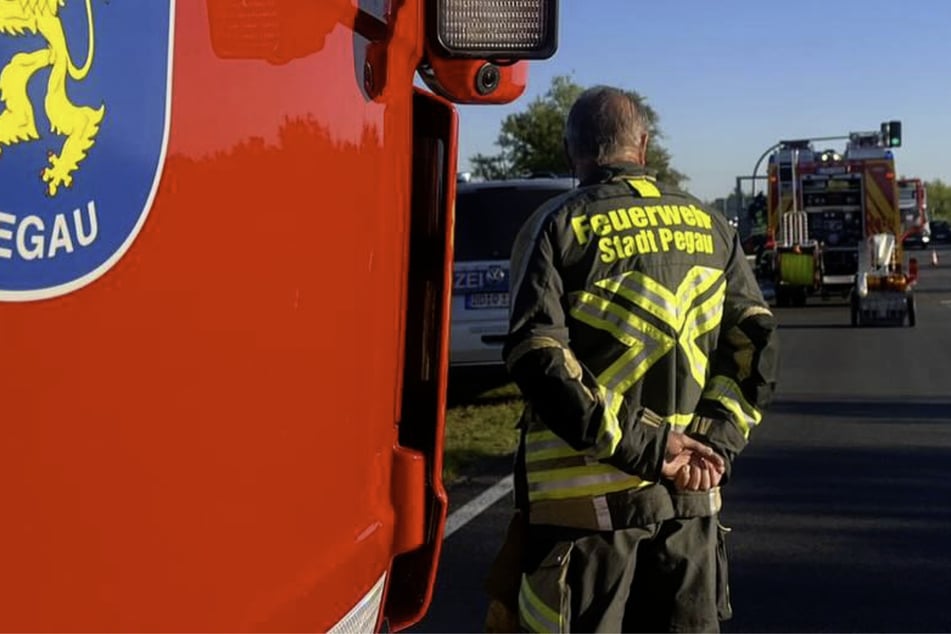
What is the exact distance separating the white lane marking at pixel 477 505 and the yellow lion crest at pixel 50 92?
18.4 feet

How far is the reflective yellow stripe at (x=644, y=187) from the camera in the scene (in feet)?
10.9

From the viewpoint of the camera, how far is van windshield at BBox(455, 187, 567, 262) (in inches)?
455

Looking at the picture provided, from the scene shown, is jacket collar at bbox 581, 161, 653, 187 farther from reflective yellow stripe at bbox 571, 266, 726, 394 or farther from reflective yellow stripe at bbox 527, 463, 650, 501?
reflective yellow stripe at bbox 527, 463, 650, 501

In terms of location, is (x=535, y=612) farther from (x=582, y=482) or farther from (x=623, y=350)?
(x=623, y=350)

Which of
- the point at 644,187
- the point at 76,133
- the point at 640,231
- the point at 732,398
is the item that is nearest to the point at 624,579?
the point at 732,398

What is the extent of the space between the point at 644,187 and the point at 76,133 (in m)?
1.99

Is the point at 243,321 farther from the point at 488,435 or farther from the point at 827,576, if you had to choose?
the point at 488,435

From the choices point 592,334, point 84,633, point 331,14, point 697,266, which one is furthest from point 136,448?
point 697,266

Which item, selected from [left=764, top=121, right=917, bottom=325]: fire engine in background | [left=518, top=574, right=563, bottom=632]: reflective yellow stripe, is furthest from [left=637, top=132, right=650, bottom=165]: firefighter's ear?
[left=764, top=121, right=917, bottom=325]: fire engine in background

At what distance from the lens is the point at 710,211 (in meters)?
3.48

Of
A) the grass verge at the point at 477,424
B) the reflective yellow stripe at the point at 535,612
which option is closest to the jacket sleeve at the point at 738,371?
the reflective yellow stripe at the point at 535,612

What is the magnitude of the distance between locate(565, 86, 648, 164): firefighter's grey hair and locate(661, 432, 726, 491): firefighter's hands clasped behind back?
2.30 feet

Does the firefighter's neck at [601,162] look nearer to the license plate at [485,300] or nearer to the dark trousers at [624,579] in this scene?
the dark trousers at [624,579]

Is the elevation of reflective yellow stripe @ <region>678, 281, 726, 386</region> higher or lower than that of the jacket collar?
lower
